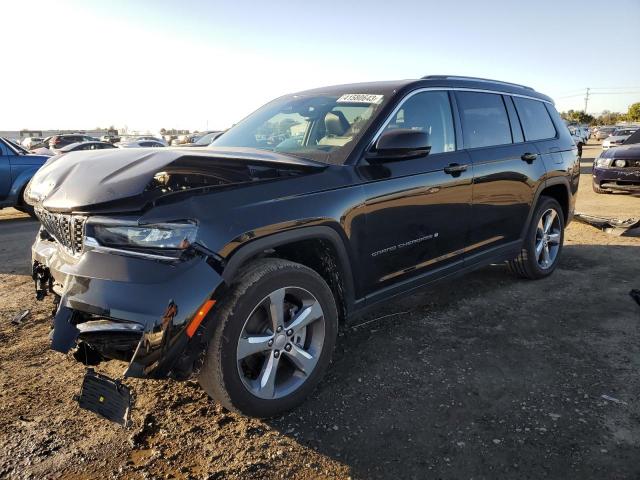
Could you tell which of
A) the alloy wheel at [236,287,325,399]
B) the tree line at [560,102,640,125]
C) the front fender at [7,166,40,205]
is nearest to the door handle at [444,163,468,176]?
the alloy wheel at [236,287,325,399]

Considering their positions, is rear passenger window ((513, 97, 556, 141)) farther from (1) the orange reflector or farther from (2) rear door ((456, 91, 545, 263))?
(1) the orange reflector

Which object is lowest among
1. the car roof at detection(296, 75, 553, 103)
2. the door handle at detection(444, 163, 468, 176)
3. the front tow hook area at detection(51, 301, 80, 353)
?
the front tow hook area at detection(51, 301, 80, 353)

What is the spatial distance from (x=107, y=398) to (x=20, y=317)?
7.57ft

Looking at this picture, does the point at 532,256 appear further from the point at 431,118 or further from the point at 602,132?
the point at 602,132

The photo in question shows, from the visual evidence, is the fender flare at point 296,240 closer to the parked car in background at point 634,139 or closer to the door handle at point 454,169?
the door handle at point 454,169

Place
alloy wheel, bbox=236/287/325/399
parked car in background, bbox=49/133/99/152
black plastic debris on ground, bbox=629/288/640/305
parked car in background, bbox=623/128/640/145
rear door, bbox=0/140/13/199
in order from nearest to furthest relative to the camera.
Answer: alloy wheel, bbox=236/287/325/399, black plastic debris on ground, bbox=629/288/640/305, rear door, bbox=0/140/13/199, parked car in background, bbox=623/128/640/145, parked car in background, bbox=49/133/99/152

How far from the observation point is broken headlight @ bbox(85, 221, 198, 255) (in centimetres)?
226

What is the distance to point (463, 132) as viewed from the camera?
398cm

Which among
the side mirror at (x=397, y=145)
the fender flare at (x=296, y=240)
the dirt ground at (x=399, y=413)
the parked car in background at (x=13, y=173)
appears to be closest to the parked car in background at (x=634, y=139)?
the dirt ground at (x=399, y=413)

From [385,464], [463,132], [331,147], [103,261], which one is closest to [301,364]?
[385,464]

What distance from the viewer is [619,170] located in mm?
9859

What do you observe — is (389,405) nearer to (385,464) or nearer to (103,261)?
(385,464)

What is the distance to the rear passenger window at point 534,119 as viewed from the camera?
487 cm

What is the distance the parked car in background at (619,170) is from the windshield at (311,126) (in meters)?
8.41
